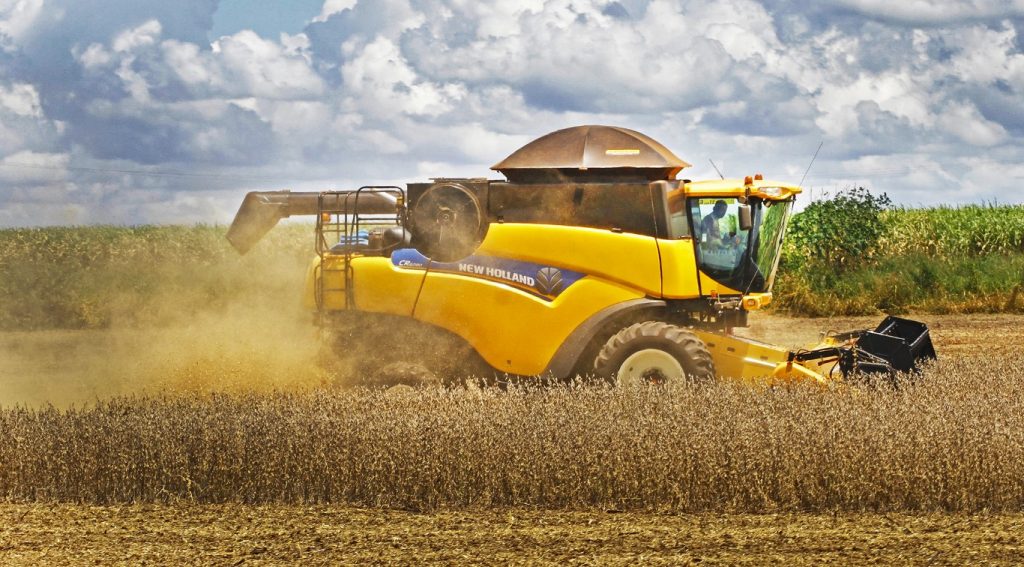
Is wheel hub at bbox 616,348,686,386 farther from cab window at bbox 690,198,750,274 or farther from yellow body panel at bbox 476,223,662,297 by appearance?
cab window at bbox 690,198,750,274

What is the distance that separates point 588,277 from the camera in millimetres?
9695

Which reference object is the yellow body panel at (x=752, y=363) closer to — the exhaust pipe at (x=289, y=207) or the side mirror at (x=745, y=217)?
the side mirror at (x=745, y=217)

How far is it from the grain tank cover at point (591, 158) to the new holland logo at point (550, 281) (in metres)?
0.88

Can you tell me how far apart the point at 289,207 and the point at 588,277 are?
355 cm

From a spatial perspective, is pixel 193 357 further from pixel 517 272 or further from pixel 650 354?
pixel 650 354

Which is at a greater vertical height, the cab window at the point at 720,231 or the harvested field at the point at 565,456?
the cab window at the point at 720,231

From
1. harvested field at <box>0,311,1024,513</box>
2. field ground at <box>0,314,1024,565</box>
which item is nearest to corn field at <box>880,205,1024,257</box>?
harvested field at <box>0,311,1024,513</box>

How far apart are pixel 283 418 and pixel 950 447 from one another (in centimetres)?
467

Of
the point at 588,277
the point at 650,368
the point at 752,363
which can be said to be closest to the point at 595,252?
the point at 588,277

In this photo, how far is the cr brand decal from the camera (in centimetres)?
977

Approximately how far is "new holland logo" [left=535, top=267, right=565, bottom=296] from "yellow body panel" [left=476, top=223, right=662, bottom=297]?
0.24 feet

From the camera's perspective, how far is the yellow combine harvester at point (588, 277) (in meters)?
9.35

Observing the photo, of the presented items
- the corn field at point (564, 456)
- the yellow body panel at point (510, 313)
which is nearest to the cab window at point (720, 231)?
the yellow body panel at point (510, 313)

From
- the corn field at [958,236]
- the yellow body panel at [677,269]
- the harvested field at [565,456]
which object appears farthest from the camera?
the corn field at [958,236]
